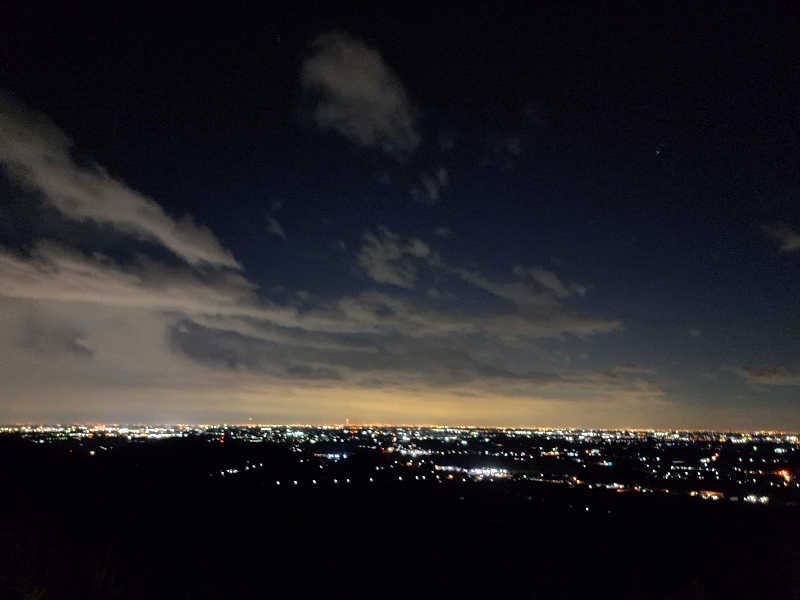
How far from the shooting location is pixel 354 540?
3962cm

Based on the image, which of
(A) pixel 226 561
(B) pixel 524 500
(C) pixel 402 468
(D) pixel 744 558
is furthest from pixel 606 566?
(C) pixel 402 468

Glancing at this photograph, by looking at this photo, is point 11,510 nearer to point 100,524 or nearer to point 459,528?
point 100,524

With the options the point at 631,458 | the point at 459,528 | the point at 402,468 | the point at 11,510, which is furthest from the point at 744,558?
the point at 631,458

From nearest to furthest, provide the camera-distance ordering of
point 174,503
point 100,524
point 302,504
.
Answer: point 100,524 < point 174,503 < point 302,504

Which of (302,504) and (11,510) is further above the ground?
(11,510)

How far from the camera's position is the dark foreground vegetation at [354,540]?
24453mm

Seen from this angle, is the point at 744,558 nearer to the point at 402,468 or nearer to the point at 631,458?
the point at 402,468

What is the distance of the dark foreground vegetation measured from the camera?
80.2 ft

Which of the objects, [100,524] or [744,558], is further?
[744,558]

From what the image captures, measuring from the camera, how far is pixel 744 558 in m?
40.0

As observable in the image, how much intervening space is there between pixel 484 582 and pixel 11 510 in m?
22.2

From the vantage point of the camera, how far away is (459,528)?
4659 centimetres

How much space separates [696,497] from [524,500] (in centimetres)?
2253

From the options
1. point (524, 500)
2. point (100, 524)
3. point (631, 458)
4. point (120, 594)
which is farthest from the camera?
point (631, 458)
